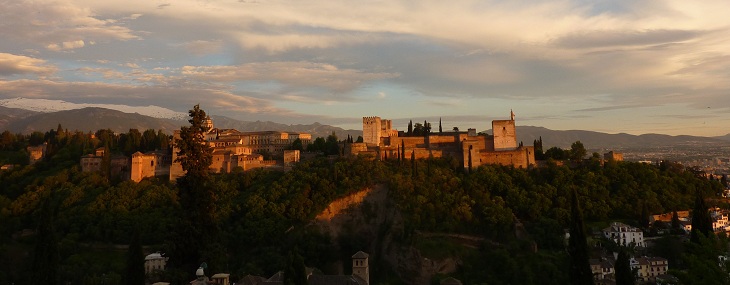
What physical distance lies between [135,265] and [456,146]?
41.2m

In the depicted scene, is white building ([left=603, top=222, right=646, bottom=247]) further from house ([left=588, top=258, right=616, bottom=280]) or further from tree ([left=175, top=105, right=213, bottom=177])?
tree ([left=175, top=105, right=213, bottom=177])

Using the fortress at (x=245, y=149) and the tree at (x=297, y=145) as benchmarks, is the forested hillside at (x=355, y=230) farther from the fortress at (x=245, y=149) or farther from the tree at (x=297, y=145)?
the tree at (x=297, y=145)

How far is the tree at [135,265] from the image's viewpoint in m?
15.8

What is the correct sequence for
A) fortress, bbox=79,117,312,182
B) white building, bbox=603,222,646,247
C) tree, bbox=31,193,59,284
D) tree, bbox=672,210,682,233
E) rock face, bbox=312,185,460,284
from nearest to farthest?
tree, bbox=31,193,59,284
rock face, bbox=312,185,460,284
white building, bbox=603,222,646,247
tree, bbox=672,210,682,233
fortress, bbox=79,117,312,182

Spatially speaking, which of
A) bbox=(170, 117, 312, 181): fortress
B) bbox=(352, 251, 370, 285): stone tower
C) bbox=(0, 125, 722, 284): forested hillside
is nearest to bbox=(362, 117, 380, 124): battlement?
bbox=(0, 125, 722, 284): forested hillside

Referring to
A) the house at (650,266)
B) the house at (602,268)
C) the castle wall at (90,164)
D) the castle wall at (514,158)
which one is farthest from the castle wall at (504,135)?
the castle wall at (90,164)

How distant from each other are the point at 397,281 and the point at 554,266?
11.5m

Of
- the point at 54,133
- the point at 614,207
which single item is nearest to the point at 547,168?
the point at 614,207

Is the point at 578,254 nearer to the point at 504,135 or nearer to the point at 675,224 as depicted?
the point at 675,224

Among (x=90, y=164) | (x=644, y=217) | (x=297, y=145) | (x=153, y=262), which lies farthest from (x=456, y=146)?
(x=90, y=164)

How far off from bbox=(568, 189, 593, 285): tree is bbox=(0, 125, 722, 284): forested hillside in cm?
1129

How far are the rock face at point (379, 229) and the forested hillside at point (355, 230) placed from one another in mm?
282

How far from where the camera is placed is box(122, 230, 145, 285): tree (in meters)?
15.8

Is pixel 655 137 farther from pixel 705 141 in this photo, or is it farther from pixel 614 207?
pixel 614 207
